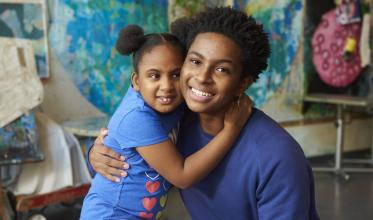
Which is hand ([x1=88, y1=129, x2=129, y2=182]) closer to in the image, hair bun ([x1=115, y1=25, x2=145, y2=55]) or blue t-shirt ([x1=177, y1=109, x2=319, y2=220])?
blue t-shirt ([x1=177, y1=109, x2=319, y2=220])

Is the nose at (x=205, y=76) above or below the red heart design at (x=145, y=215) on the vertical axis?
above

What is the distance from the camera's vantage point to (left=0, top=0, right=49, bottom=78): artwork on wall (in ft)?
12.7

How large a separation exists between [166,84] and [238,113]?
0.31 meters

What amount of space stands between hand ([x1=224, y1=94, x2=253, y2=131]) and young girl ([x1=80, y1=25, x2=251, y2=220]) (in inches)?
0.5

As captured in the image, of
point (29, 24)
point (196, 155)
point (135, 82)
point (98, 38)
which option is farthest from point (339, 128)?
point (196, 155)

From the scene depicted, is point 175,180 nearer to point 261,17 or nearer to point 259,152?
point 259,152

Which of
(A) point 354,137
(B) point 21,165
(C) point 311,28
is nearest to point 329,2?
(C) point 311,28

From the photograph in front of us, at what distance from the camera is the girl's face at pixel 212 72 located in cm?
136

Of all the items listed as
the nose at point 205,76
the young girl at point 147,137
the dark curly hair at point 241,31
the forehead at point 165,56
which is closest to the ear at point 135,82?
the young girl at point 147,137

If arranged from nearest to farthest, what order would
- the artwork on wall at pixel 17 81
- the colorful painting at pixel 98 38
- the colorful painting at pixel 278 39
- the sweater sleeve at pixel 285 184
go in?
the sweater sleeve at pixel 285 184, the artwork on wall at pixel 17 81, the colorful painting at pixel 98 38, the colorful painting at pixel 278 39

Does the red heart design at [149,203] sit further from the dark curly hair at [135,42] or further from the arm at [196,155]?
the dark curly hair at [135,42]

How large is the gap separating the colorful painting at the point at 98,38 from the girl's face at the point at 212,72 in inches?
119

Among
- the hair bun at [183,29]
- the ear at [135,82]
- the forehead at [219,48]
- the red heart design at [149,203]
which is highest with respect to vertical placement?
the hair bun at [183,29]

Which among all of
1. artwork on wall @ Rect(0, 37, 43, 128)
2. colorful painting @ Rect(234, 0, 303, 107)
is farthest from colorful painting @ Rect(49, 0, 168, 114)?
colorful painting @ Rect(234, 0, 303, 107)
